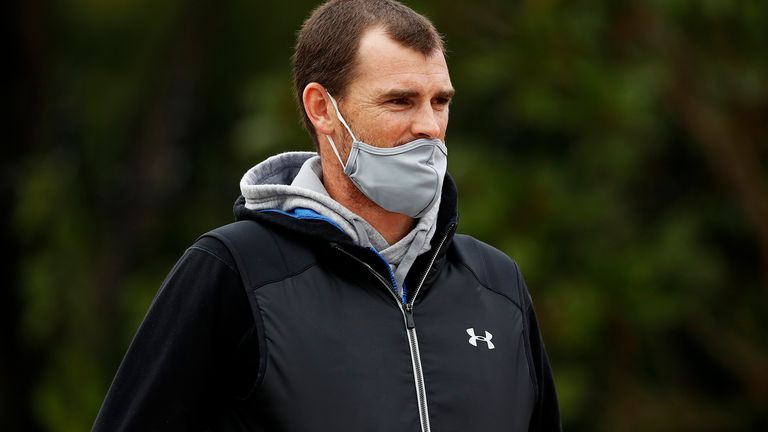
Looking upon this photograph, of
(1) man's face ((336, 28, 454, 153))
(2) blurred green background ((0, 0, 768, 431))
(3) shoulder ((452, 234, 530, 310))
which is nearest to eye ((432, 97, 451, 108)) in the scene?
(1) man's face ((336, 28, 454, 153))

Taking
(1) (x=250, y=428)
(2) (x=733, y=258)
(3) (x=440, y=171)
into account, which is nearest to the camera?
(1) (x=250, y=428)

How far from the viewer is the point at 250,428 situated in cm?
226

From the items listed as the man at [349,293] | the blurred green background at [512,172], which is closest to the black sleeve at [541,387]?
the man at [349,293]

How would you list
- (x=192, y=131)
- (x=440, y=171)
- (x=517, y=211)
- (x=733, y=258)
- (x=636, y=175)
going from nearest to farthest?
(x=440, y=171), (x=517, y=211), (x=636, y=175), (x=733, y=258), (x=192, y=131)

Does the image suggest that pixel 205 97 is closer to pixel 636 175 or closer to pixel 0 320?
pixel 0 320

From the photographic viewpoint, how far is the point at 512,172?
8.21 m

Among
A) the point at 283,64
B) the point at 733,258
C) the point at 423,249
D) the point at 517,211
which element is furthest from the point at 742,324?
the point at 423,249

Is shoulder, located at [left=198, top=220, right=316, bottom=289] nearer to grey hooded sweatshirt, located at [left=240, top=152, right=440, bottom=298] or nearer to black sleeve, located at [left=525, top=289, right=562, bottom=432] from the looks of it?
grey hooded sweatshirt, located at [left=240, top=152, right=440, bottom=298]

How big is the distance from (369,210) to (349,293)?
22 cm

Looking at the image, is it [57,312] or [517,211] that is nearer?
[517,211]

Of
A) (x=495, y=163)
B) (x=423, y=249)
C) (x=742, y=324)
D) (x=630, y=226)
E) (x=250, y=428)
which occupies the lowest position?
(x=742, y=324)

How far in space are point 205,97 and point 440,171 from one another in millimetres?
8717

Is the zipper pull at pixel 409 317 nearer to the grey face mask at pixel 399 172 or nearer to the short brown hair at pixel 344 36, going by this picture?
the grey face mask at pixel 399 172

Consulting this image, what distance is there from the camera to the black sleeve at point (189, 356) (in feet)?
7.47
